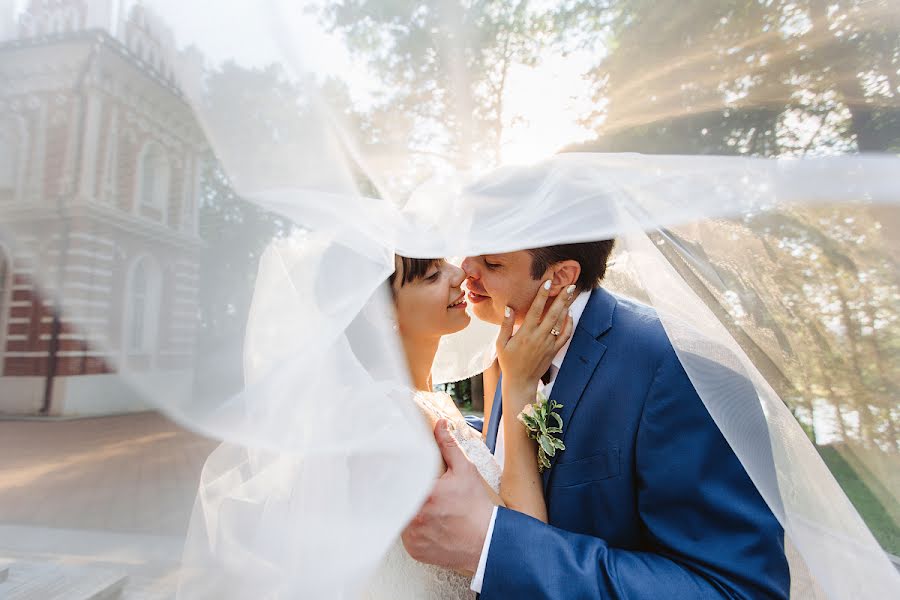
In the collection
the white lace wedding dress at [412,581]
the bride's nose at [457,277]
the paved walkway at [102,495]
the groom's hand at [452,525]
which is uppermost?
the bride's nose at [457,277]

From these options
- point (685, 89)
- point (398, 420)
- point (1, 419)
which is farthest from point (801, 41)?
point (1, 419)

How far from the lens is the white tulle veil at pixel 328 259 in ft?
3.29

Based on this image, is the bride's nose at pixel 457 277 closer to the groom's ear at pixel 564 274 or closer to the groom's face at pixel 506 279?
the groom's face at pixel 506 279

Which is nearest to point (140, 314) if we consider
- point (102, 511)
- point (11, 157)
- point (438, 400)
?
point (11, 157)

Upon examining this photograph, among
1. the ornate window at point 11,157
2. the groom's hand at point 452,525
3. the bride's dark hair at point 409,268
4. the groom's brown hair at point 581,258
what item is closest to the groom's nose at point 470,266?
the bride's dark hair at point 409,268

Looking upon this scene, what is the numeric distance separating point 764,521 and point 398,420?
1.02 meters

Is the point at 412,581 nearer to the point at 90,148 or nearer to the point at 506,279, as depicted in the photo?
the point at 506,279

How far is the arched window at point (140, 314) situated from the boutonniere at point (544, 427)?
3.60 ft

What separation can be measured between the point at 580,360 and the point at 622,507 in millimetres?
467

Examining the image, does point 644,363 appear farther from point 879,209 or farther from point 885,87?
point 885,87

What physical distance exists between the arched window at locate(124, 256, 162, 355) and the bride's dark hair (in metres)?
0.99

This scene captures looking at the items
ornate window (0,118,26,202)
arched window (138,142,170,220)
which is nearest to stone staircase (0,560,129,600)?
ornate window (0,118,26,202)

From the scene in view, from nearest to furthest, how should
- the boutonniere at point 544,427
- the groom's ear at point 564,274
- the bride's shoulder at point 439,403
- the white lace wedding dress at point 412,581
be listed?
the boutonniere at point 544,427 → the white lace wedding dress at point 412,581 → the groom's ear at point 564,274 → the bride's shoulder at point 439,403

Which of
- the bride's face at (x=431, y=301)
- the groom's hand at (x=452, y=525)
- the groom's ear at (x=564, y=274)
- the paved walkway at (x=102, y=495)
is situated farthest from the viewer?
the paved walkway at (x=102, y=495)
